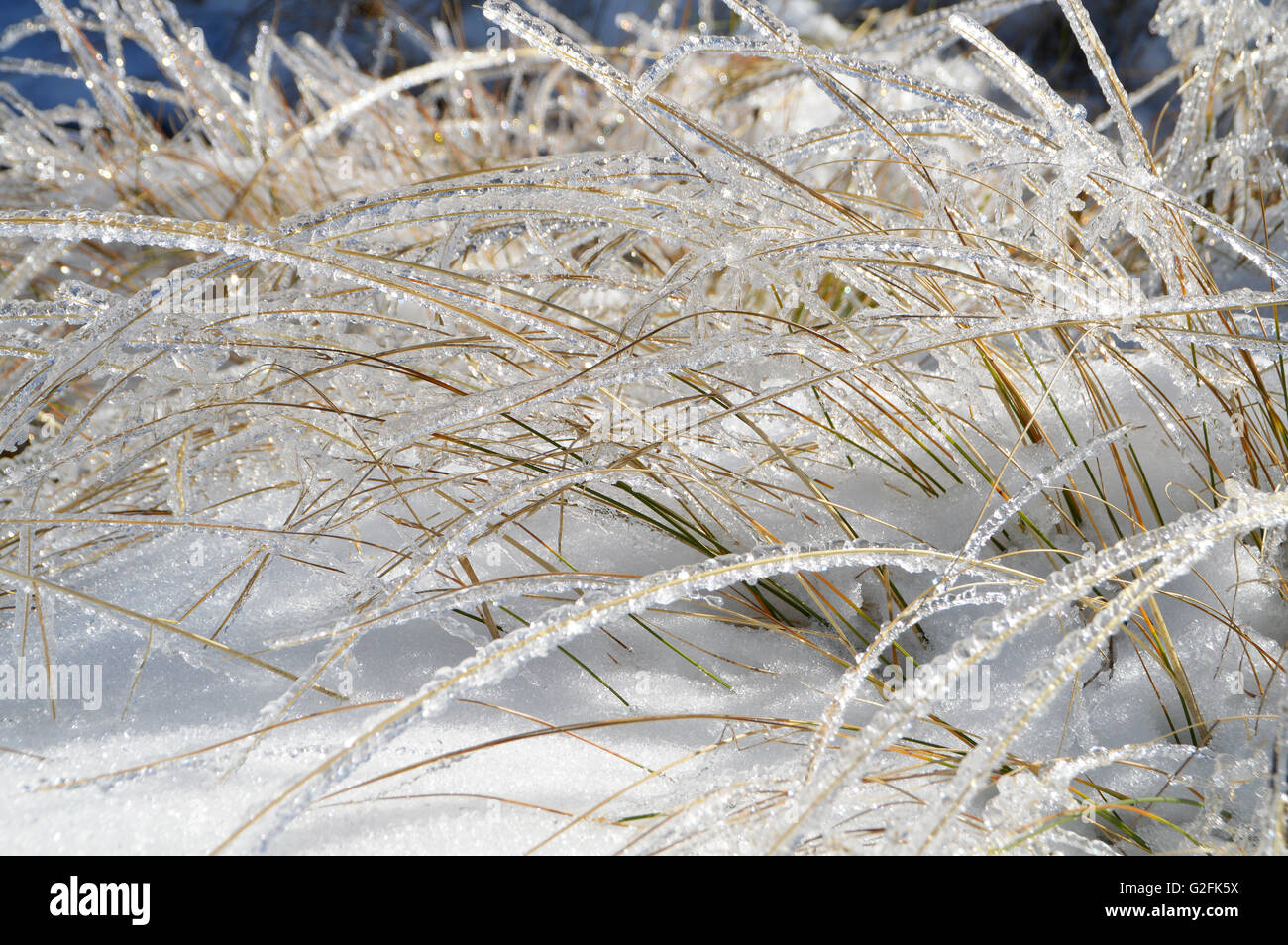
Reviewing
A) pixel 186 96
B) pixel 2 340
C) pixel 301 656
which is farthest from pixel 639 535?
pixel 186 96

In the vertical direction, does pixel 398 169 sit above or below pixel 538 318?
above

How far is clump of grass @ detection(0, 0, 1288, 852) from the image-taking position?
0.58m

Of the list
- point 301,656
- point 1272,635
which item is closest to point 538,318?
point 301,656

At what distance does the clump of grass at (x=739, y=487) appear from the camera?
577 millimetres

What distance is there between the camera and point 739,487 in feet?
2.81

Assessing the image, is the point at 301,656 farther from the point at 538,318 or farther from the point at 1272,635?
the point at 1272,635

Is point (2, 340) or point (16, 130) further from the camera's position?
point (16, 130)

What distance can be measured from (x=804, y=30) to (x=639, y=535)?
2707mm

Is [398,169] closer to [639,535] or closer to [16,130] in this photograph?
[16,130]

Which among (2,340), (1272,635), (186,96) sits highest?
(186,96)

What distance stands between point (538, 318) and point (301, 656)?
35 cm

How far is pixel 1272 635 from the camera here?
70 cm
